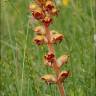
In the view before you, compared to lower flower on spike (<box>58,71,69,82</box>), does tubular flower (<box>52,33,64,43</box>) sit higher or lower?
higher

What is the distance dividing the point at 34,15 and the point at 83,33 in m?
1.97

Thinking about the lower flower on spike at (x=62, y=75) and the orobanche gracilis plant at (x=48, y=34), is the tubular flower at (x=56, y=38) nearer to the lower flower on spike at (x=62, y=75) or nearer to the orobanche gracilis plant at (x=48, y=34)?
the orobanche gracilis plant at (x=48, y=34)

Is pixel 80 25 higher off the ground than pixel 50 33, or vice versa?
pixel 50 33

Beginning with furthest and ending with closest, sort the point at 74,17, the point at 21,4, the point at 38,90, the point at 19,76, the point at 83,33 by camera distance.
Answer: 1. the point at 21,4
2. the point at 74,17
3. the point at 83,33
4. the point at 19,76
5. the point at 38,90

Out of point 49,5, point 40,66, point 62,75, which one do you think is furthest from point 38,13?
point 40,66

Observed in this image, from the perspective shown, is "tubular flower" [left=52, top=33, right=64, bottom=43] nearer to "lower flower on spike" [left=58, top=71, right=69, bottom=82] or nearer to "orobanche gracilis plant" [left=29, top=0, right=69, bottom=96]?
"orobanche gracilis plant" [left=29, top=0, right=69, bottom=96]

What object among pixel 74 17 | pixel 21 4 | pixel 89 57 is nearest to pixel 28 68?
pixel 89 57

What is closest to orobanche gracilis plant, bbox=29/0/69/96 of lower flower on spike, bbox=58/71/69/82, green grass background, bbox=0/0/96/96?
lower flower on spike, bbox=58/71/69/82

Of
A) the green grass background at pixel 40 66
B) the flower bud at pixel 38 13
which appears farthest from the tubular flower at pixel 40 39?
the green grass background at pixel 40 66

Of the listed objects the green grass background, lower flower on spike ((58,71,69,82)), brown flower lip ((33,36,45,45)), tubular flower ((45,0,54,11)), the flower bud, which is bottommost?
the green grass background

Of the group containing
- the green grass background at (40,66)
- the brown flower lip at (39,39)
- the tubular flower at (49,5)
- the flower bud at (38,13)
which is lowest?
the green grass background at (40,66)

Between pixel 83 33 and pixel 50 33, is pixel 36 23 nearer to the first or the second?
pixel 83 33

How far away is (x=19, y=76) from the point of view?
334 cm

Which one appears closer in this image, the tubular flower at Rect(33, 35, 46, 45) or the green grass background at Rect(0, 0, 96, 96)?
the tubular flower at Rect(33, 35, 46, 45)
